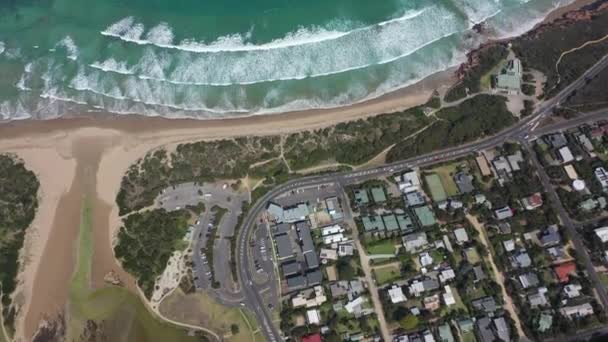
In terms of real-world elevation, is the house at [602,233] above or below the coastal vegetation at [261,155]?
below

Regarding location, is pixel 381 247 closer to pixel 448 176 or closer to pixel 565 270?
pixel 448 176

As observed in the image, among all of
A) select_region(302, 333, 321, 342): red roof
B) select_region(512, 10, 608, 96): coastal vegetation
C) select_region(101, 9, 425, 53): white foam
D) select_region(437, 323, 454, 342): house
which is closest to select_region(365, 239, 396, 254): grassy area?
select_region(437, 323, 454, 342): house

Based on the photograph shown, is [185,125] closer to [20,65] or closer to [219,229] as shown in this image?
[219,229]

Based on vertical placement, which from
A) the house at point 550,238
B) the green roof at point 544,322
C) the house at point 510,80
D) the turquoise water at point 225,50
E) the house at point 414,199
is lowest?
the green roof at point 544,322

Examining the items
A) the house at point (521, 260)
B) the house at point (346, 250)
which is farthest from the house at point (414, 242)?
the house at point (521, 260)

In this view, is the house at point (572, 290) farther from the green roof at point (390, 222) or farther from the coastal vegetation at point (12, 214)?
the coastal vegetation at point (12, 214)

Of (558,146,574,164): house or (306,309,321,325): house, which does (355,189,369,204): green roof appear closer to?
(306,309,321,325): house
